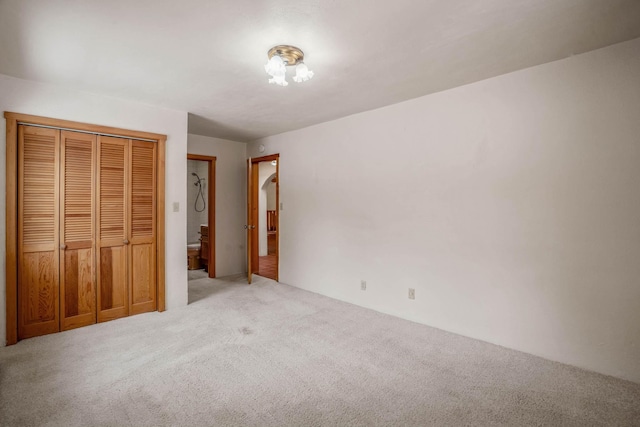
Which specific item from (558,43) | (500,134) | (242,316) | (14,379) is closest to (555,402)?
(500,134)

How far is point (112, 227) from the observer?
3.41 m

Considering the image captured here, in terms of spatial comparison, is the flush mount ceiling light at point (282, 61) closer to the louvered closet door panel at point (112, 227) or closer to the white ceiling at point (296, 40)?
the white ceiling at point (296, 40)

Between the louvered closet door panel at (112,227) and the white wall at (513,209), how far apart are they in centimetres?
262

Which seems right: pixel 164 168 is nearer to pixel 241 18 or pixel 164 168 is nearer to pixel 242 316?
pixel 242 316

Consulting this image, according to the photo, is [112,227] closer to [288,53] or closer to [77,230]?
[77,230]

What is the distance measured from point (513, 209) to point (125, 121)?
4.09 m

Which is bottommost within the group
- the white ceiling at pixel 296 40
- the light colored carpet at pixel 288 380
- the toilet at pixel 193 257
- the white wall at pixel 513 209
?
the light colored carpet at pixel 288 380

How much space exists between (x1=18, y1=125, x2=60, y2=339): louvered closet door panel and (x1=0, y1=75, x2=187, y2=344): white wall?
0.13 meters

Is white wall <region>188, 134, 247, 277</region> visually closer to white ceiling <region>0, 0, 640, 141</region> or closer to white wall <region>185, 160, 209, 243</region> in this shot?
white wall <region>185, 160, 209, 243</region>

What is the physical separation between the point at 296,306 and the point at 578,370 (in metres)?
2.77

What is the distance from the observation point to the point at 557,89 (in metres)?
Result: 2.49

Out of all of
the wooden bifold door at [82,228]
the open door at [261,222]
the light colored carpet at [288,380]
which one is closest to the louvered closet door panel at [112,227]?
the wooden bifold door at [82,228]

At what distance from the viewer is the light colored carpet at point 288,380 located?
1.88 metres

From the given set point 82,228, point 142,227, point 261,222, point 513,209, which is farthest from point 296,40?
point 261,222
